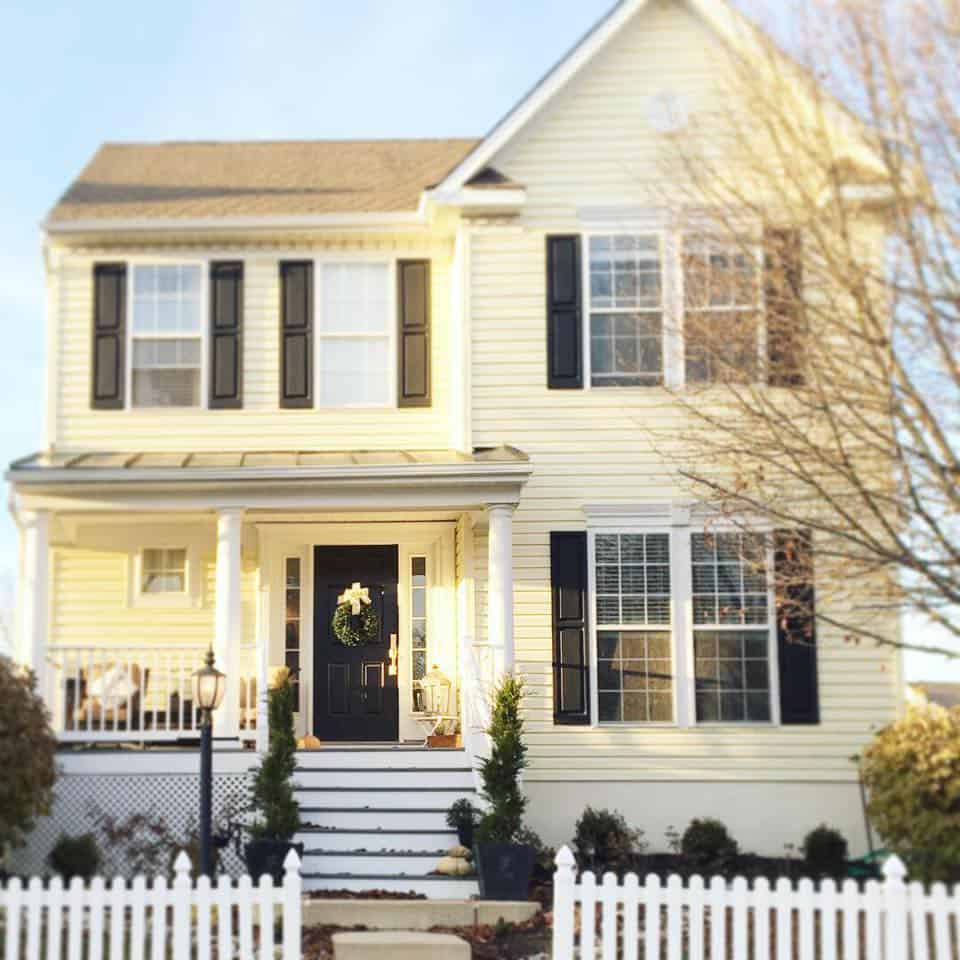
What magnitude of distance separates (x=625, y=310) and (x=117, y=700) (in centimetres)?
648

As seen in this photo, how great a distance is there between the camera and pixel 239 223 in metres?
14.6

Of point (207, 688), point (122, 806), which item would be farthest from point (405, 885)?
point (122, 806)

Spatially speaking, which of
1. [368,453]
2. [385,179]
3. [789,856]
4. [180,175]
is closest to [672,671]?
[789,856]

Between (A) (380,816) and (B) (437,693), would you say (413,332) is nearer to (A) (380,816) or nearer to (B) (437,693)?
(B) (437,693)

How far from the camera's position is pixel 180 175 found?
16.3 m

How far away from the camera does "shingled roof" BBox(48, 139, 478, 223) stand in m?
15.0

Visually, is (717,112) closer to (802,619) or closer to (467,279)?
(467,279)

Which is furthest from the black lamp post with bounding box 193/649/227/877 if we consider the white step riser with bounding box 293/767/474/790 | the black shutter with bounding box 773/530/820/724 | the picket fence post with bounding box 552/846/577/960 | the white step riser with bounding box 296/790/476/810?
the black shutter with bounding box 773/530/820/724

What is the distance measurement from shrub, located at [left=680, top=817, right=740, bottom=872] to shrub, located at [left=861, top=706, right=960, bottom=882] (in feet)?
4.80

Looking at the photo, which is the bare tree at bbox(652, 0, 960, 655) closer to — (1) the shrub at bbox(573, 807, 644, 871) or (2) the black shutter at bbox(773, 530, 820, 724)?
(2) the black shutter at bbox(773, 530, 820, 724)

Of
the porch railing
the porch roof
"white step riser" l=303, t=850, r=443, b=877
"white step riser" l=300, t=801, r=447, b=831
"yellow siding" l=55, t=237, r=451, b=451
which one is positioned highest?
"yellow siding" l=55, t=237, r=451, b=451

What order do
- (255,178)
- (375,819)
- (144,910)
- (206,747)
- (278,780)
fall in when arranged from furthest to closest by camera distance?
(255,178) → (375,819) → (278,780) → (206,747) → (144,910)

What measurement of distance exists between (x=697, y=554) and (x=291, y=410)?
15.3 ft

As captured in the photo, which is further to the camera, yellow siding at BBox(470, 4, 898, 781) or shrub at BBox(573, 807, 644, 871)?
yellow siding at BBox(470, 4, 898, 781)
